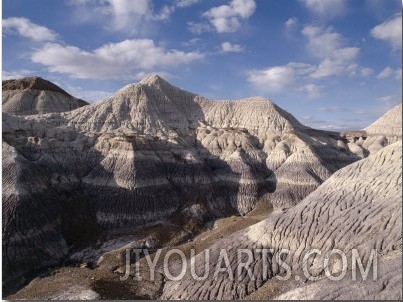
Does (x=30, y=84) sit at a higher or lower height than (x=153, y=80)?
higher

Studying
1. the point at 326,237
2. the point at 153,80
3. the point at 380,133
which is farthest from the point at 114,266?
the point at 380,133

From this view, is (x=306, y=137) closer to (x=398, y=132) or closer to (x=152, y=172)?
(x=398, y=132)

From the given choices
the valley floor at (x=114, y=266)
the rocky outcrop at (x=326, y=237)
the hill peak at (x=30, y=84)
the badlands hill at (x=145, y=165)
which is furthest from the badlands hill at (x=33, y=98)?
the rocky outcrop at (x=326, y=237)

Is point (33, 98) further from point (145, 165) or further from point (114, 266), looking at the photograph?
point (114, 266)

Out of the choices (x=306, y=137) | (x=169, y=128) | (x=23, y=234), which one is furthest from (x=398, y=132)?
(x=23, y=234)

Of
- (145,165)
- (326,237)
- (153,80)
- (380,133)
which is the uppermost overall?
(153,80)

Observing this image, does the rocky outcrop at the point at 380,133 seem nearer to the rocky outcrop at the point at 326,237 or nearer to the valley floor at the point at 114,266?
the valley floor at the point at 114,266
